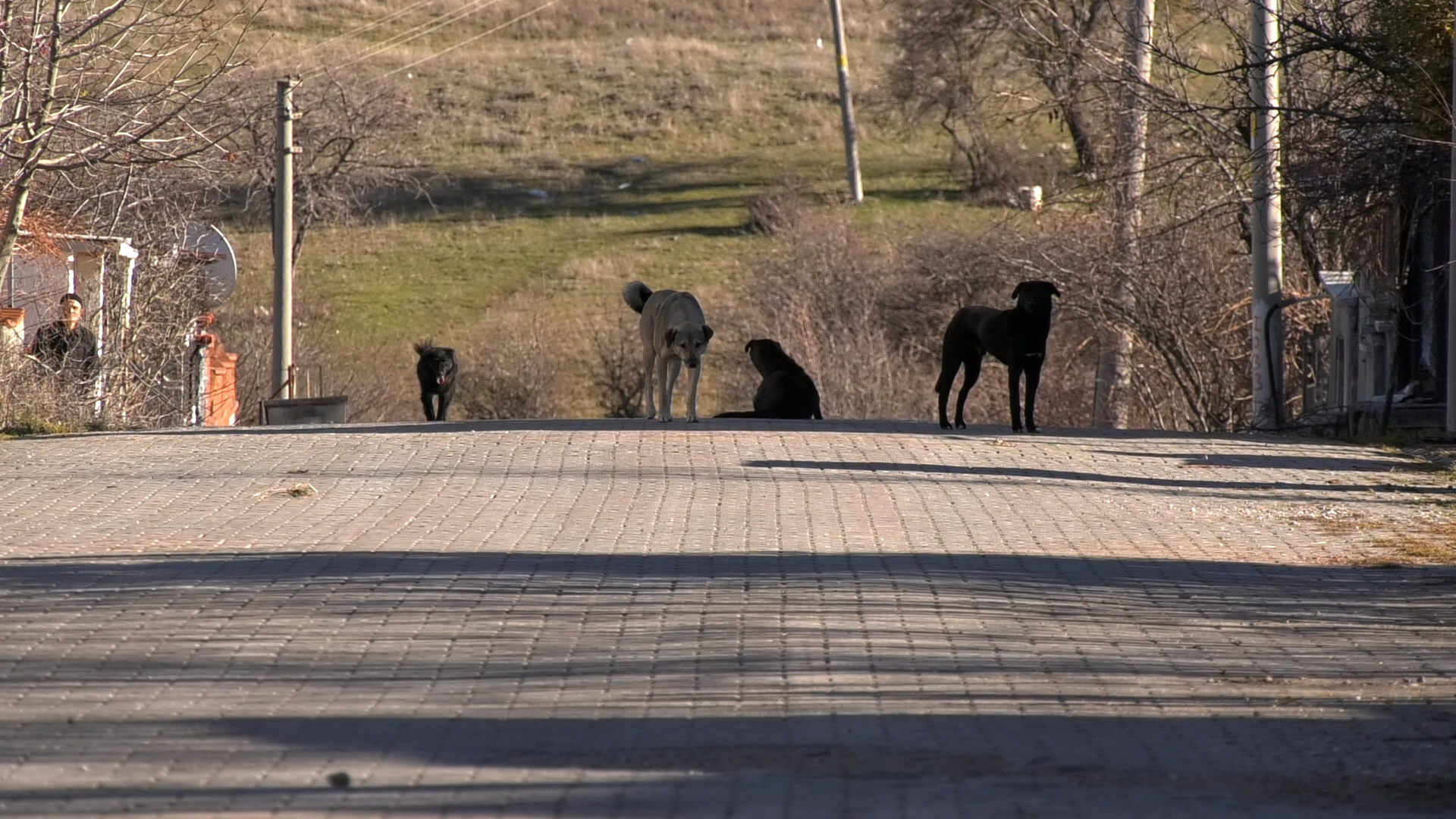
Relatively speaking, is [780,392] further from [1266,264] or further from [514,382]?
[514,382]

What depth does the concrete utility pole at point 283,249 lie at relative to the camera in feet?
93.9

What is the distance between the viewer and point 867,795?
592cm

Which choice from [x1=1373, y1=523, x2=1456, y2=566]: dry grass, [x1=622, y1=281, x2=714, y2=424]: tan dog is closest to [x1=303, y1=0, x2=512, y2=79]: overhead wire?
[x1=622, y1=281, x2=714, y2=424]: tan dog

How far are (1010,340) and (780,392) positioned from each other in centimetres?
424

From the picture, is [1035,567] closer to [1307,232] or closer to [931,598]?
[931,598]

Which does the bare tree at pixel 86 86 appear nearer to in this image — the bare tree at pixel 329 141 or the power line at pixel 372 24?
the bare tree at pixel 329 141

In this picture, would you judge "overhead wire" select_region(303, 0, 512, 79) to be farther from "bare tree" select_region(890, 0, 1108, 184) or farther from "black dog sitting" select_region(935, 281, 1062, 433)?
"black dog sitting" select_region(935, 281, 1062, 433)

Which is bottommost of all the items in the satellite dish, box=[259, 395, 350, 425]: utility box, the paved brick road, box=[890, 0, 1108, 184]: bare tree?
the paved brick road

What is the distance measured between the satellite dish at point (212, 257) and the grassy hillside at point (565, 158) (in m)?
5.22

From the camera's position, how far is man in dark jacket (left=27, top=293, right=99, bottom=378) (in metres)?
23.1

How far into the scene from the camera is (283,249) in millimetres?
→ 28828

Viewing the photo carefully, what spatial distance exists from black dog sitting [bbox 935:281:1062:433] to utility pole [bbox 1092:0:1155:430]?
689 cm

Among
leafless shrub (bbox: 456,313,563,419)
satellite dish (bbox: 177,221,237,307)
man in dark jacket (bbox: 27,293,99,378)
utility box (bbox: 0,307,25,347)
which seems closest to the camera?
utility box (bbox: 0,307,25,347)

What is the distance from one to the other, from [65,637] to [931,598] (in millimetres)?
4285
